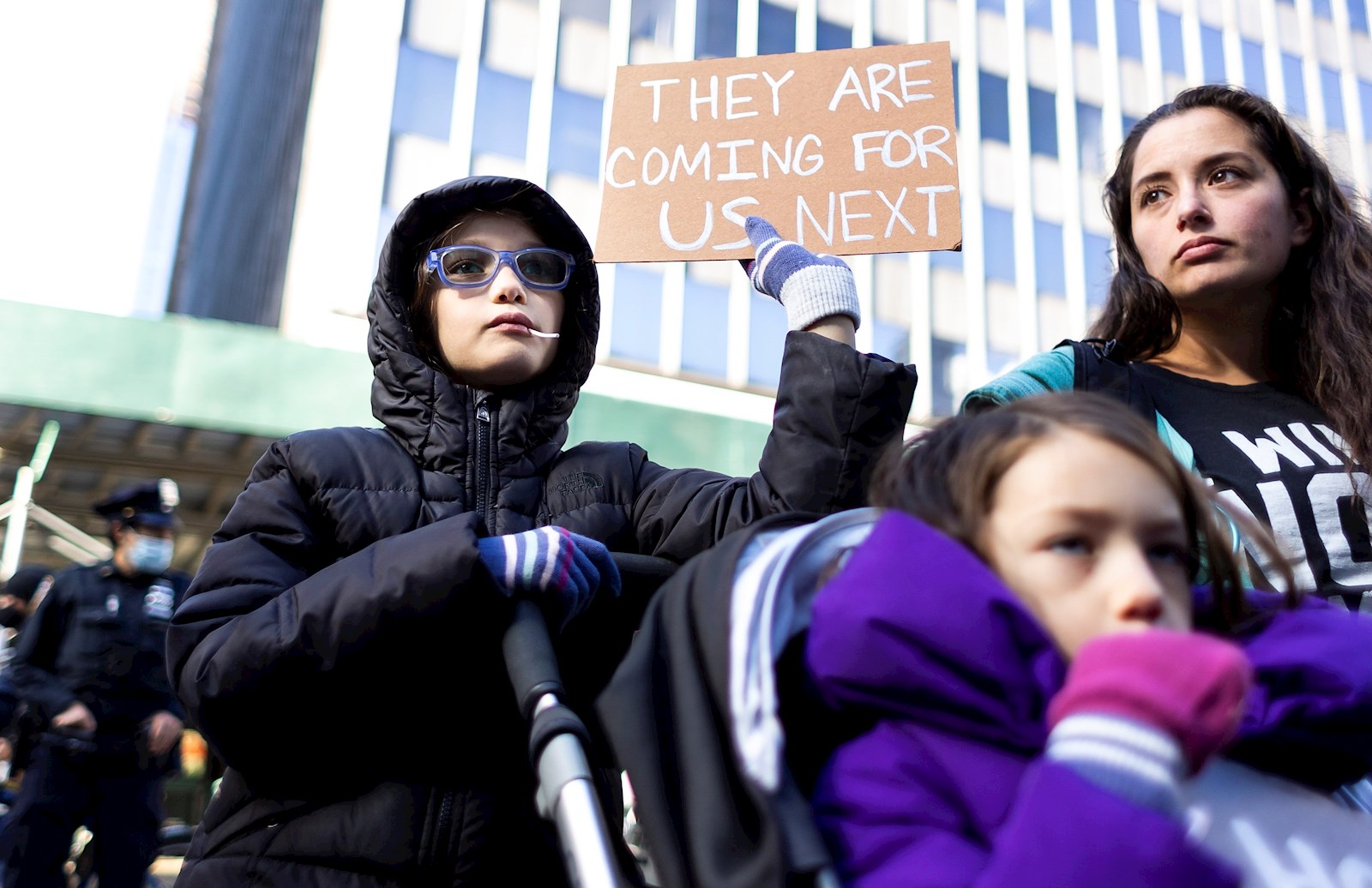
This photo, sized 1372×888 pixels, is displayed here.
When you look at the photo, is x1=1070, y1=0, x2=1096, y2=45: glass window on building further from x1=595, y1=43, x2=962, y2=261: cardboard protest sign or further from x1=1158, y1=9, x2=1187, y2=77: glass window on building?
x1=595, y1=43, x2=962, y2=261: cardboard protest sign

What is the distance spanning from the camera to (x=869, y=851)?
38.1 inches

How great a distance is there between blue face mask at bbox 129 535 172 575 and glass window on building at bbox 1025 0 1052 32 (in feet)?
71.6

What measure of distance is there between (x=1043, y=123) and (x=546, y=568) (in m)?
23.1

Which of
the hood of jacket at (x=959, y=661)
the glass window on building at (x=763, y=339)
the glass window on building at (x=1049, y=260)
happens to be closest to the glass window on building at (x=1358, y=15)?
the glass window on building at (x=1049, y=260)

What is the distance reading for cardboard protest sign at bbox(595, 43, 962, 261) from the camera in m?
2.55

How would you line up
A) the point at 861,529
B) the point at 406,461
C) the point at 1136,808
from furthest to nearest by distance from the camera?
the point at 406,461 < the point at 861,529 < the point at 1136,808

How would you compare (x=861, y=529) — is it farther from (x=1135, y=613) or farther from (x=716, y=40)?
(x=716, y=40)

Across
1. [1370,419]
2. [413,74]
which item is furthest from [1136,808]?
[413,74]

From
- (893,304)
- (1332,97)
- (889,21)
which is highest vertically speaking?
(1332,97)

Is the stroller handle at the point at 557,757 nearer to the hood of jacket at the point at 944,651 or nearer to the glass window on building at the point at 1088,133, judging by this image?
the hood of jacket at the point at 944,651

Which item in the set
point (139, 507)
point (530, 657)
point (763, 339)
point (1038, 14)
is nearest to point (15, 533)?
point (139, 507)

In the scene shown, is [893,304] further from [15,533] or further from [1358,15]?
[1358,15]

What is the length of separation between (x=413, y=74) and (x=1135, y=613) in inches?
659

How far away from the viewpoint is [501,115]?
16.8m
